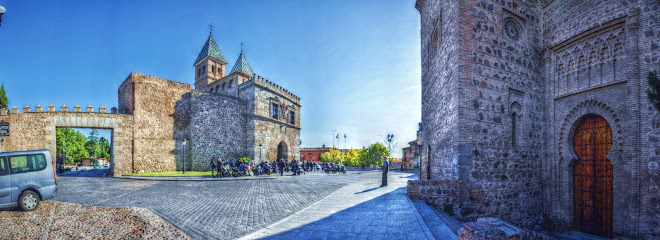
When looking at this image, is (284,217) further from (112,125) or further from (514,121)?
(112,125)

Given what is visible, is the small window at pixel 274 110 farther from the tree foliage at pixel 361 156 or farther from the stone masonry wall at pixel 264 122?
the tree foliage at pixel 361 156

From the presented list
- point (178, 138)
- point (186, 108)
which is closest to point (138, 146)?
point (178, 138)

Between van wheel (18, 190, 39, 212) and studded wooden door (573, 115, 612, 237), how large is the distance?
14802 millimetres

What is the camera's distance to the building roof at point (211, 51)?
39156 mm

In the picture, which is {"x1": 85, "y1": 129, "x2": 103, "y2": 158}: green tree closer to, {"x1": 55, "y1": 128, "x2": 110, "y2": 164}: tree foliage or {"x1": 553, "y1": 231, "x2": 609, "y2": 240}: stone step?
{"x1": 55, "y1": 128, "x2": 110, "y2": 164}: tree foliage

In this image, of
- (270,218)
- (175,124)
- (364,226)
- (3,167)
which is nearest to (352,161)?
(175,124)

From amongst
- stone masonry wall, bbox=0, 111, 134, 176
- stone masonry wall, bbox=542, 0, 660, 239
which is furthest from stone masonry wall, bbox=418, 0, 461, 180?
stone masonry wall, bbox=0, 111, 134, 176

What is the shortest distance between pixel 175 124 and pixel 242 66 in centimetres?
1482

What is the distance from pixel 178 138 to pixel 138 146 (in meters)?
3.13

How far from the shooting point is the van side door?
21.8 ft

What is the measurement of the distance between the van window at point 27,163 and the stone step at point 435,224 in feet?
33.6

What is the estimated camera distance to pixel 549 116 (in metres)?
8.30

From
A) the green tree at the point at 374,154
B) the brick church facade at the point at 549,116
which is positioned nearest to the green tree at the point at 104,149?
the green tree at the point at 374,154

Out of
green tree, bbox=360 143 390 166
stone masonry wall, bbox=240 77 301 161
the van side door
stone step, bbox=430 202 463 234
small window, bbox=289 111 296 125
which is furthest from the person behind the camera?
green tree, bbox=360 143 390 166
